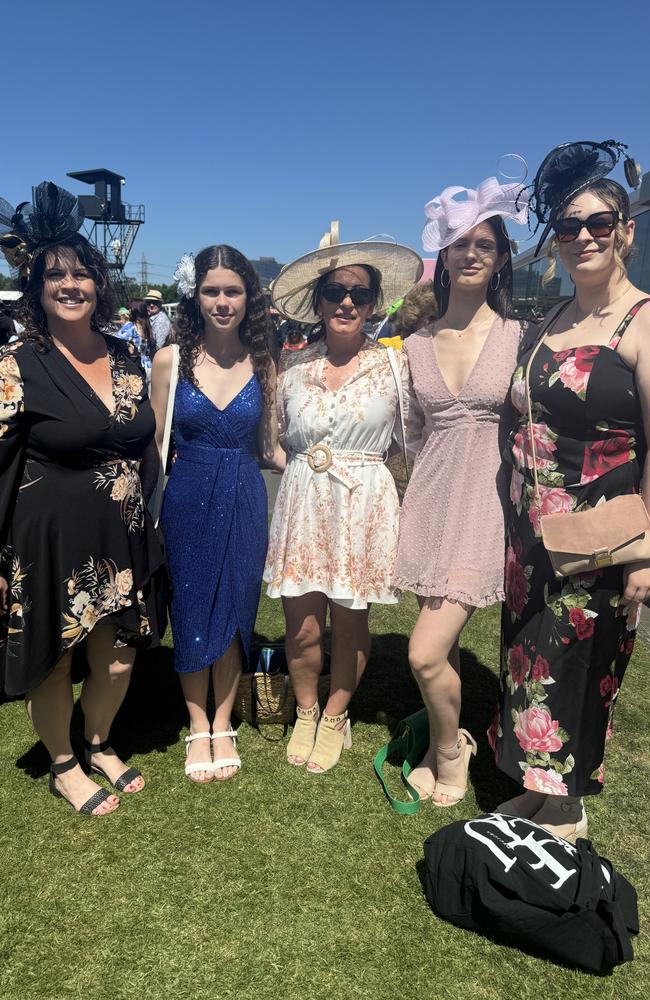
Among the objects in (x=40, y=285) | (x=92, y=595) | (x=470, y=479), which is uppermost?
(x=40, y=285)

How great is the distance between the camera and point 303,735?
3135 mm

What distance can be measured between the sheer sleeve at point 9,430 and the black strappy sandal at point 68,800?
1.04m

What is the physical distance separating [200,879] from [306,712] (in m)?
0.93

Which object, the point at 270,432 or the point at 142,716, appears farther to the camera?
the point at 142,716

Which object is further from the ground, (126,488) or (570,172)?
(570,172)

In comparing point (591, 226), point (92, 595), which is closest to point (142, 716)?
point (92, 595)

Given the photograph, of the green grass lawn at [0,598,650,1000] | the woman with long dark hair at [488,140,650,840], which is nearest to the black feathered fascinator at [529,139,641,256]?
the woman with long dark hair at [488,140,650,840]

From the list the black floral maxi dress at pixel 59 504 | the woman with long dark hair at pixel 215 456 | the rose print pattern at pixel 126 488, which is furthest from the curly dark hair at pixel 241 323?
the rose print pattern at pixel 126 488

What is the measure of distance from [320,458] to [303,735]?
1329 mm

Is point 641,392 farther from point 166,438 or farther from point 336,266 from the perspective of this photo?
point 166,438

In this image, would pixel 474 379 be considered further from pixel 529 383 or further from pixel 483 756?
pixel 483 756

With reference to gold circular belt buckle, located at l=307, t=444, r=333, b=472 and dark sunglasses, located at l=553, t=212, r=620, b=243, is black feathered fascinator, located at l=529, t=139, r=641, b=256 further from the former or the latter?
gold circular belt buckle, located at l=307, t=444, r=333, b=472

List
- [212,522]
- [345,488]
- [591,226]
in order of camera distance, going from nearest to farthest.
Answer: [591,226] < [345,488] < [212,522]

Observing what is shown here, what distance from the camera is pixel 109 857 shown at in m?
2.47
